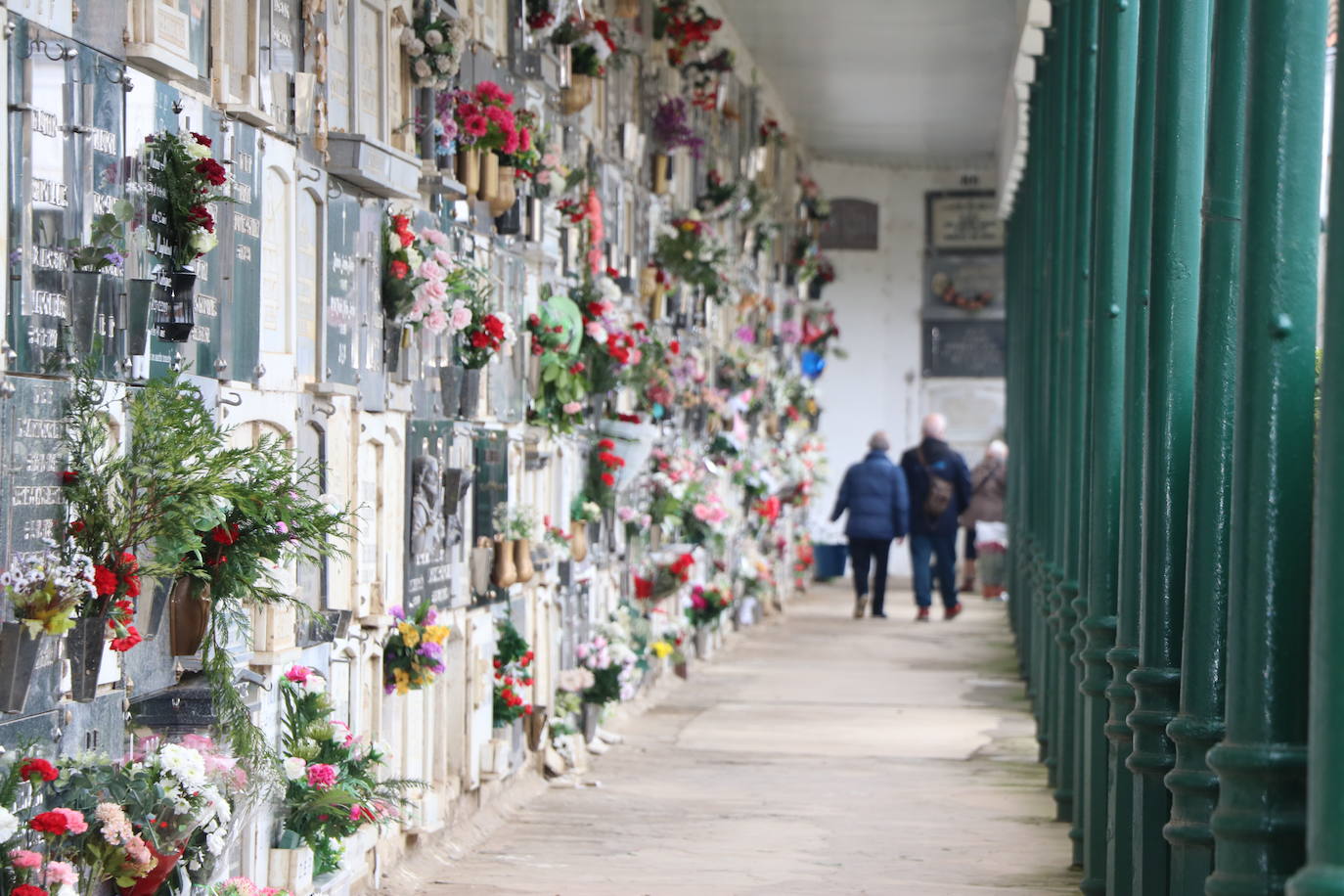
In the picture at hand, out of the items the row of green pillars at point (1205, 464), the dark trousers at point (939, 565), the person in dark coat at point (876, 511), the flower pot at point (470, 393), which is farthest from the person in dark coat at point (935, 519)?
the flower pot at point (470, 393)

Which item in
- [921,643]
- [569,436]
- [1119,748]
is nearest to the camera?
[1119,748]

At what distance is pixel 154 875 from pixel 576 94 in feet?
15.4

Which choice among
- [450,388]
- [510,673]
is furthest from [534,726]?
[450,388]

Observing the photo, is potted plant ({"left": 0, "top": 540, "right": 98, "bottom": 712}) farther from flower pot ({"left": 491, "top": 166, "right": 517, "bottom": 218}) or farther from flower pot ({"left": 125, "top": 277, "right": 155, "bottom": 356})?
flower pot ({"left": 491, "top": 166, "right": 517, "bottom": 218})

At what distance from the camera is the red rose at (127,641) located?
3223 millimetres

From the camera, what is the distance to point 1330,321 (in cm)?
216

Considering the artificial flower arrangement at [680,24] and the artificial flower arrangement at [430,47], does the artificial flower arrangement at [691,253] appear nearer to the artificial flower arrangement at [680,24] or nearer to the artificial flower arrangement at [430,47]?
the artificial flower arrangement at [680,24]

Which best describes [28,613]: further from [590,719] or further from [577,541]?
[590,719]

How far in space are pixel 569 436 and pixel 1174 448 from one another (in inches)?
174

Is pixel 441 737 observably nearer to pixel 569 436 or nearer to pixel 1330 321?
pixel 569 436

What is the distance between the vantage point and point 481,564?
20.5ft

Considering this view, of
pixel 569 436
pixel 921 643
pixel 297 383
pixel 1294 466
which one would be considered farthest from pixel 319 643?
pixel 921 643

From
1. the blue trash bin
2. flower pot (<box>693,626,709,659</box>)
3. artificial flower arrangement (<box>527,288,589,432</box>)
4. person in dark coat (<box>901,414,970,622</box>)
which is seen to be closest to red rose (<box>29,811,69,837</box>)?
artificial flower arrangement (<box>527,288,589,432</box>)

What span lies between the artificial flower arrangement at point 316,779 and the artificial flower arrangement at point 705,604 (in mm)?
6466
